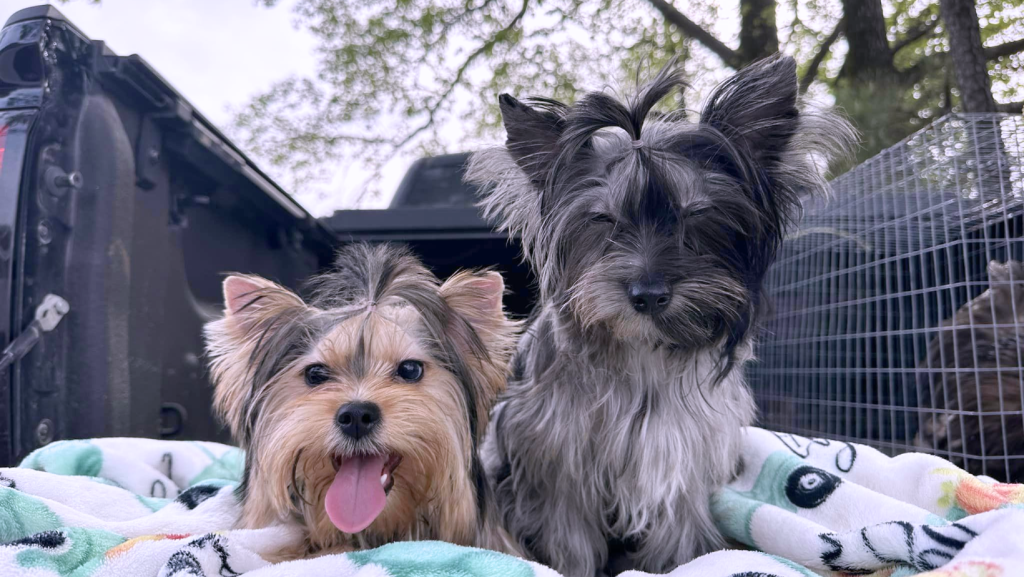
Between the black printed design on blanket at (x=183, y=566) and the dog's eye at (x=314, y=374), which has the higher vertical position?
the dog's eye at (x=314, y=374)

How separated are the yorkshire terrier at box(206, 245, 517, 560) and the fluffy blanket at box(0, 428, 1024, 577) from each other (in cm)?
21

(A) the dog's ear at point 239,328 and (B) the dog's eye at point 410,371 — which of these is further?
(A) the dog's ear at point 239,328

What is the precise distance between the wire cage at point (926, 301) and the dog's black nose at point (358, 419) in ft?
8.53

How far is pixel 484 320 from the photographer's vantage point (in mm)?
2633

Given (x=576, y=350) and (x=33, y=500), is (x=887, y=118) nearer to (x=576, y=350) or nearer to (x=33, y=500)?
(x=576, y=350)

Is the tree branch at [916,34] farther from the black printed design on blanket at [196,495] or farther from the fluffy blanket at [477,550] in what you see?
the black printed design on blanket at [196,495]

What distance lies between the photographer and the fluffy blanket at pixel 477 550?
1818 mm

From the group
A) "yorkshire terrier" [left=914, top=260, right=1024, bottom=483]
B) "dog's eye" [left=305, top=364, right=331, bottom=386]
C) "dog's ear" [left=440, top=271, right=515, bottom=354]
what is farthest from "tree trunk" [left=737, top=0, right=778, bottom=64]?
"dog's eye" [left=305, top=364, right=331, bottom=386]

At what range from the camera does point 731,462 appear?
288 cm

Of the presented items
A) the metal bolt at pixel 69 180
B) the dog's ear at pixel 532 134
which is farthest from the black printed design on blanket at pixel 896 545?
the metal bolt at pixel 69 180

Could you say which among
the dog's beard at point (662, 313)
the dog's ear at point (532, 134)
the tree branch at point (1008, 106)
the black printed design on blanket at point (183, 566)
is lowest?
the black printed design on blanket at point (183, 566)

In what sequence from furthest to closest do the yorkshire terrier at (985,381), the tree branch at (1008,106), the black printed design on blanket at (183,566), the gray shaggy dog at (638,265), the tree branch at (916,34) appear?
the tree branch at (916,34), the tree branch at (1008,106), the yorkshire terrier at (985,381), the gray shaggy dog at (638,265), the black printed design on blanket at (183,566)

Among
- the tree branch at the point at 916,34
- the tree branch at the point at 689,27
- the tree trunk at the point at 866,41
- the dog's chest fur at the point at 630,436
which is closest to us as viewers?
the dog's chest fur at the point at 630,436

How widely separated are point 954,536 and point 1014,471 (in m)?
1.90
